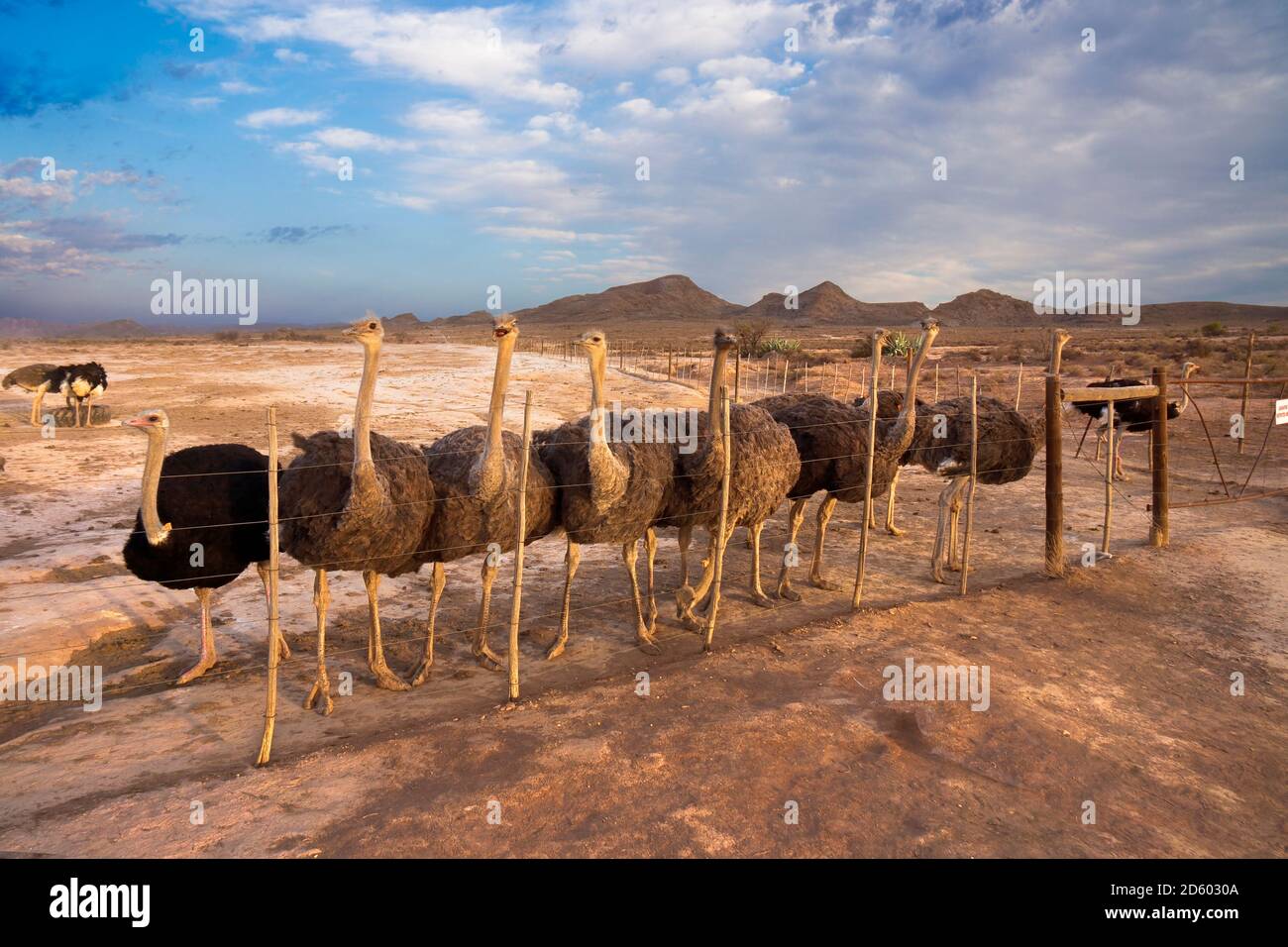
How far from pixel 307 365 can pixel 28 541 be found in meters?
25.4

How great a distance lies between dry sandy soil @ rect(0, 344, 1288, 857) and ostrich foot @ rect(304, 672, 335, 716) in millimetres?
94

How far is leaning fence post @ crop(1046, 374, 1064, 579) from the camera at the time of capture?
825cm

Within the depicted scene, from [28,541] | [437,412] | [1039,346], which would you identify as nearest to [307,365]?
[437,412]

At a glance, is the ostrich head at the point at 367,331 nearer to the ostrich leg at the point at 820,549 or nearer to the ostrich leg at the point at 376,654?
the ostrich leg at the point at 376,654

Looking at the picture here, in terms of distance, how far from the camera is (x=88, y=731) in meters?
4.99

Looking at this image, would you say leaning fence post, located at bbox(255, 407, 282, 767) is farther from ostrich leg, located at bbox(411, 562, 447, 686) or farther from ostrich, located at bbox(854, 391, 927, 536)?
ostrich, located at bbox(854, 391, 927, 536)

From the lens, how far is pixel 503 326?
18.4 ft

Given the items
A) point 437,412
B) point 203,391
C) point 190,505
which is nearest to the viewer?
point 190,505

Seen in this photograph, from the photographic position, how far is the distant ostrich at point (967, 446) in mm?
8406

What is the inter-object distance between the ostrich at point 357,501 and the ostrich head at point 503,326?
82 centimetres

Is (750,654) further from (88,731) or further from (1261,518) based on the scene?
(1261,518)

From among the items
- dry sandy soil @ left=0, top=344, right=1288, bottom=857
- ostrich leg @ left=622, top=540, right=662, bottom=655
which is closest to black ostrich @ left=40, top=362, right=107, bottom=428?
dry sandy soil @ left=0, top=344, right=1288, bottom=857

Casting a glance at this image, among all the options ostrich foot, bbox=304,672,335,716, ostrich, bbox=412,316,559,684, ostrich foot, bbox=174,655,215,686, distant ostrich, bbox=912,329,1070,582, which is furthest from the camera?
distant ostrich, bbox=912,329,1070,582

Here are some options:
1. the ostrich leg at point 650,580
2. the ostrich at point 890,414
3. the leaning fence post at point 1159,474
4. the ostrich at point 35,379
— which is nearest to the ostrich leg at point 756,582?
the ostrich leg at point 650,580
